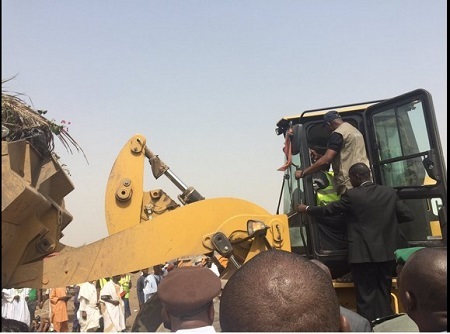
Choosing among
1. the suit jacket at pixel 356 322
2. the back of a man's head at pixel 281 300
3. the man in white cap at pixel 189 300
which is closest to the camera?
the back of a man's head at pixel 281 300

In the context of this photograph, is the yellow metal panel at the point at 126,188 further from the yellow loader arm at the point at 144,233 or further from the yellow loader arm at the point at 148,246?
the yellow loader arm at the point at 148,246

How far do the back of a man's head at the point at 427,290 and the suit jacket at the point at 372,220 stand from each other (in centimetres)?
192

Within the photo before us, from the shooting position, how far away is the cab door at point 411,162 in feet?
13.0

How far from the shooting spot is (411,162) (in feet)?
13.8

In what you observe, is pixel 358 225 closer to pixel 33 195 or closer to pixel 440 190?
pixel 440 190

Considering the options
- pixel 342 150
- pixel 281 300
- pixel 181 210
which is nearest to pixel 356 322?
pixel 281 300

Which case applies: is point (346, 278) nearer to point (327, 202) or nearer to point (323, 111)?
point (327, 202)

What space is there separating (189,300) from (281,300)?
0.88 meters

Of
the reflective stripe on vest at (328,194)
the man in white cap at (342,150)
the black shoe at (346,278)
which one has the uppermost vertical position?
the man in white cap at (342,150)

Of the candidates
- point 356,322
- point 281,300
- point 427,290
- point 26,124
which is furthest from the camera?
point 26,124

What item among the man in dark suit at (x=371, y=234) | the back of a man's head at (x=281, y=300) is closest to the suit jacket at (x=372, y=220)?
the man in dark suit at (x=371, y=234)

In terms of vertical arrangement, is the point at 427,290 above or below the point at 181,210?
below

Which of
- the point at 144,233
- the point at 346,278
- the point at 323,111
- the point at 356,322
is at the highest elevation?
the point at 323,111

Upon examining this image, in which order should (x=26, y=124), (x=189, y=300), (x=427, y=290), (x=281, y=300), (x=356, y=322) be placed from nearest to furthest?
(x=281, y=300)
(x=427, y=290)
(x=189, y=300)
(x=356, y=322)
(x=26, y=124)
